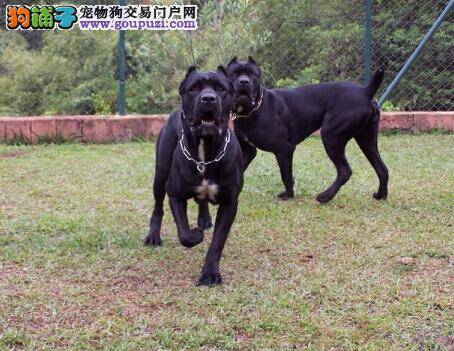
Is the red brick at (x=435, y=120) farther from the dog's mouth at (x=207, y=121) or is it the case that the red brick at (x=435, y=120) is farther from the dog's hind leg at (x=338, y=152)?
the dog's mouth at (x=207, y=121)

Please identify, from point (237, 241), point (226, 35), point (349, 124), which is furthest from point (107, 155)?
point (237, 241)

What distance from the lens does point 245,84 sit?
20.3ft

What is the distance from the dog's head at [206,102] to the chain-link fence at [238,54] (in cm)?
595

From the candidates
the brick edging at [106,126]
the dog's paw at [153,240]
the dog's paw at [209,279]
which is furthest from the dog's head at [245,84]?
the brick edging at [106,126]

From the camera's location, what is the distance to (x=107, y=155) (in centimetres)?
862

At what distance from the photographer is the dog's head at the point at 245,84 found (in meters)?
6.19

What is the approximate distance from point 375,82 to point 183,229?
2.79m

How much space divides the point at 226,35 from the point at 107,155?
2701 mm

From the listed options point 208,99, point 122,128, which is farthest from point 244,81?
point 122,128

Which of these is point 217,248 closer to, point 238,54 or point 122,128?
point 122,128

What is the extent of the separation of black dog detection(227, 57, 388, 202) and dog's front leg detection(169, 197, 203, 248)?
218cm

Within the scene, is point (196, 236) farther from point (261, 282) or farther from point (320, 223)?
point (320, 223)

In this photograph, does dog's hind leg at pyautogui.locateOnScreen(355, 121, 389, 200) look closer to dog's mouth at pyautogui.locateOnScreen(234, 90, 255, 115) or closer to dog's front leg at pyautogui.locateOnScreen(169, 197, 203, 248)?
dog's mouth at pyautogui.locateOnScreen(234, 90, 255, 115)

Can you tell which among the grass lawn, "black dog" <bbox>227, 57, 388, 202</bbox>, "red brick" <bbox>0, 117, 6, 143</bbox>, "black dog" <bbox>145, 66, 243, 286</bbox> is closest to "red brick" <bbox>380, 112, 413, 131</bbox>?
the grass lawn
